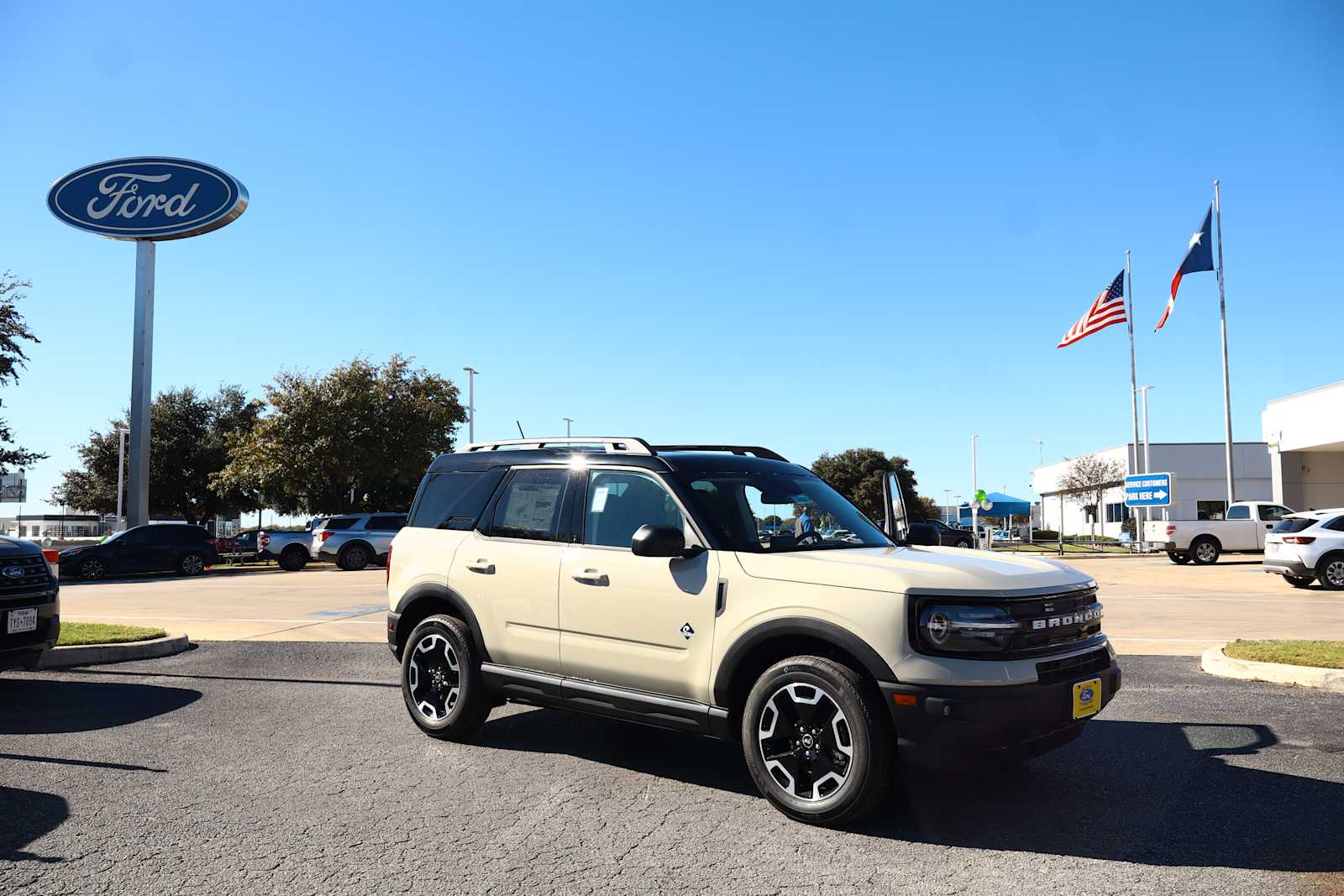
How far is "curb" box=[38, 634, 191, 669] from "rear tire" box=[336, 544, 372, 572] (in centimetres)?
1699

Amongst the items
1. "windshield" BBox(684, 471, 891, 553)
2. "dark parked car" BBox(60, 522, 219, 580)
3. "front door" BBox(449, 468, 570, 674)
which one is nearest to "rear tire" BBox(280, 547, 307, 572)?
"dark parked car" BBox(60, 522, 219, 580)

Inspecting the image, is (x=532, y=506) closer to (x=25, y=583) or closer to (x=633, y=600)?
(x=633, y=600)

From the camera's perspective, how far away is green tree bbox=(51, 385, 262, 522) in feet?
164

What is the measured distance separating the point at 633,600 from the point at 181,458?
51.9m

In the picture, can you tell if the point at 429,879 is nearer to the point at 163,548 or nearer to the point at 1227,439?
the point at 163,548

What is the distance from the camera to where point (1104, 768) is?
5375 mm

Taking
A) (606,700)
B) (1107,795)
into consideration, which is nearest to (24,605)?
(606,700)

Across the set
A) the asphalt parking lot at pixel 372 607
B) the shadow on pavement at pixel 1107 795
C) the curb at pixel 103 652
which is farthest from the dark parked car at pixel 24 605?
the shadow on pavement at pixel 1107 795

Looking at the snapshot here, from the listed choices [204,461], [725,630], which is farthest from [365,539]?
[204,461]

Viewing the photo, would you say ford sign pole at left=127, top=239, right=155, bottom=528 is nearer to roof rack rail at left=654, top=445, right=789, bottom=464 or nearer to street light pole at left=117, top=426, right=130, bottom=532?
street light pole at left=117, top=426, right=130, bottom=532

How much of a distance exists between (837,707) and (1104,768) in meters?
2.04

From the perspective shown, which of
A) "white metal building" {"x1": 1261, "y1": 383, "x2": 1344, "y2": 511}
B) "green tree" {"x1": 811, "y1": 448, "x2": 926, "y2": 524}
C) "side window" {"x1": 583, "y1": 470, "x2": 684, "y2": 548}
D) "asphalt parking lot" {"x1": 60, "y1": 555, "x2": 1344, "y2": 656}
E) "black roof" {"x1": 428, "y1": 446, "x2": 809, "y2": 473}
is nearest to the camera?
"side window" {"x1": 583, "y1": 470, "x2": 684, "y2": 548}

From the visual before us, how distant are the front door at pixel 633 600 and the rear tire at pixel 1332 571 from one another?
17944 millimetres

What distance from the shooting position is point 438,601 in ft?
20.7
